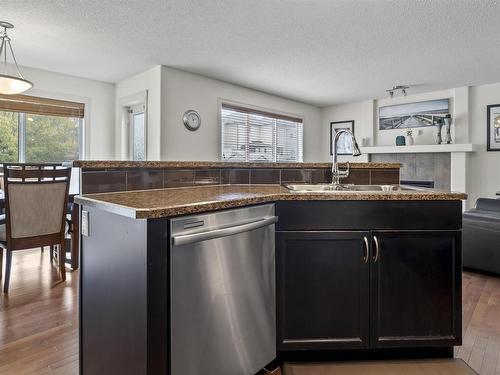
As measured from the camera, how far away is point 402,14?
2.83 m

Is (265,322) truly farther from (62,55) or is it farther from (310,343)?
(62,55)

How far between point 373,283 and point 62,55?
406cm

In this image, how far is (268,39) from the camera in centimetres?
335

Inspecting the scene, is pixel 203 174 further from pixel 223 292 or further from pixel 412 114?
pixel 412 114

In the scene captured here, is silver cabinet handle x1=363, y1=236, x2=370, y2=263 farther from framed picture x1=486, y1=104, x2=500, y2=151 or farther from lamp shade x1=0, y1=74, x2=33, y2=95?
framed picture x1=486, y1=104, x2=500, y2=151

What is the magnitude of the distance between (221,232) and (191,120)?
136 inches

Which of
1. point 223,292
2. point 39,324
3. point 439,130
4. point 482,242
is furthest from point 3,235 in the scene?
point 439,130

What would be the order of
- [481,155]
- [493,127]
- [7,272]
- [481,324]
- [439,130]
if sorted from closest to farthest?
[481,324] < [7,272] < [493,127] < [481,155] < [439,130]

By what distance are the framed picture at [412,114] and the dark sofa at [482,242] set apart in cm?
297

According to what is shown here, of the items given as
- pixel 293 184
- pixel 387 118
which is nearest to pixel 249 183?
pixel 293 184

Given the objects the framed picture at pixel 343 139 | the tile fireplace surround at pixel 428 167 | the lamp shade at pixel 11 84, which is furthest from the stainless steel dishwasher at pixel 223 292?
the framed picture at pixel 343 139

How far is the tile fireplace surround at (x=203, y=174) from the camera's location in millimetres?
1639

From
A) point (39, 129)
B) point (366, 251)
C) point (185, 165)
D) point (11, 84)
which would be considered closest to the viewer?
point (366, 251)

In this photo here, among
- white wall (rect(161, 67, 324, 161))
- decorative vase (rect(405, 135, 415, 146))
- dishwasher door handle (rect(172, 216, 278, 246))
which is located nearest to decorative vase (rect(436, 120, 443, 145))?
decorative vase (rect(405, 135, 415, 146))
